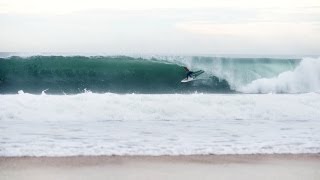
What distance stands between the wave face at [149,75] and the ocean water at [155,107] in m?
0.03

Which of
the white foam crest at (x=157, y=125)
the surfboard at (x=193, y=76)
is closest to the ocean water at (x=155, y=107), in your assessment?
the white foam crest at (x=157, y=125)

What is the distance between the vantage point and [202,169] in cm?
551

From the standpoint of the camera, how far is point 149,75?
15.8m

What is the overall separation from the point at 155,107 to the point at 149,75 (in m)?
5.72

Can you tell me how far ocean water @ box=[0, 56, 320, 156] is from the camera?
22.5 feet

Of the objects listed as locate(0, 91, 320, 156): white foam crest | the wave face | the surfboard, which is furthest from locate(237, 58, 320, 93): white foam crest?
locate(0, 91, 320, 156): white foam crest

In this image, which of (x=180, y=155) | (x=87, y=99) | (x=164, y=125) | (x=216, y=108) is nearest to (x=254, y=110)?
(x=216, y=108)

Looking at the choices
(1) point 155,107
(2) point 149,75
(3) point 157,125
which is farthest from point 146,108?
(2) point 149,75

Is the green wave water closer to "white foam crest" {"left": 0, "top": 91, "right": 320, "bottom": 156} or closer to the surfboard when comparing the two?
the surfboard

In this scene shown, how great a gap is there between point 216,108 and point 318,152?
400 cm

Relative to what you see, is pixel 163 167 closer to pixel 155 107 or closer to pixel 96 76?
pixel 155 107

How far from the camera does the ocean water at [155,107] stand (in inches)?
270

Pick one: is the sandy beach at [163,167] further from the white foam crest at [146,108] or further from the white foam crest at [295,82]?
the white foam crest at [295,82]

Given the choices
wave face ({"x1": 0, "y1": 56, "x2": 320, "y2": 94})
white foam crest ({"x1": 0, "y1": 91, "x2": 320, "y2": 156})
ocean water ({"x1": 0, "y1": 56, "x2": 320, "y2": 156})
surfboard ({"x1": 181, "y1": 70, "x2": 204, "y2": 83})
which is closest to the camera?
white foam crest ({"x1": 0, "y1": 91, "x2": 320, "y2": 156})
